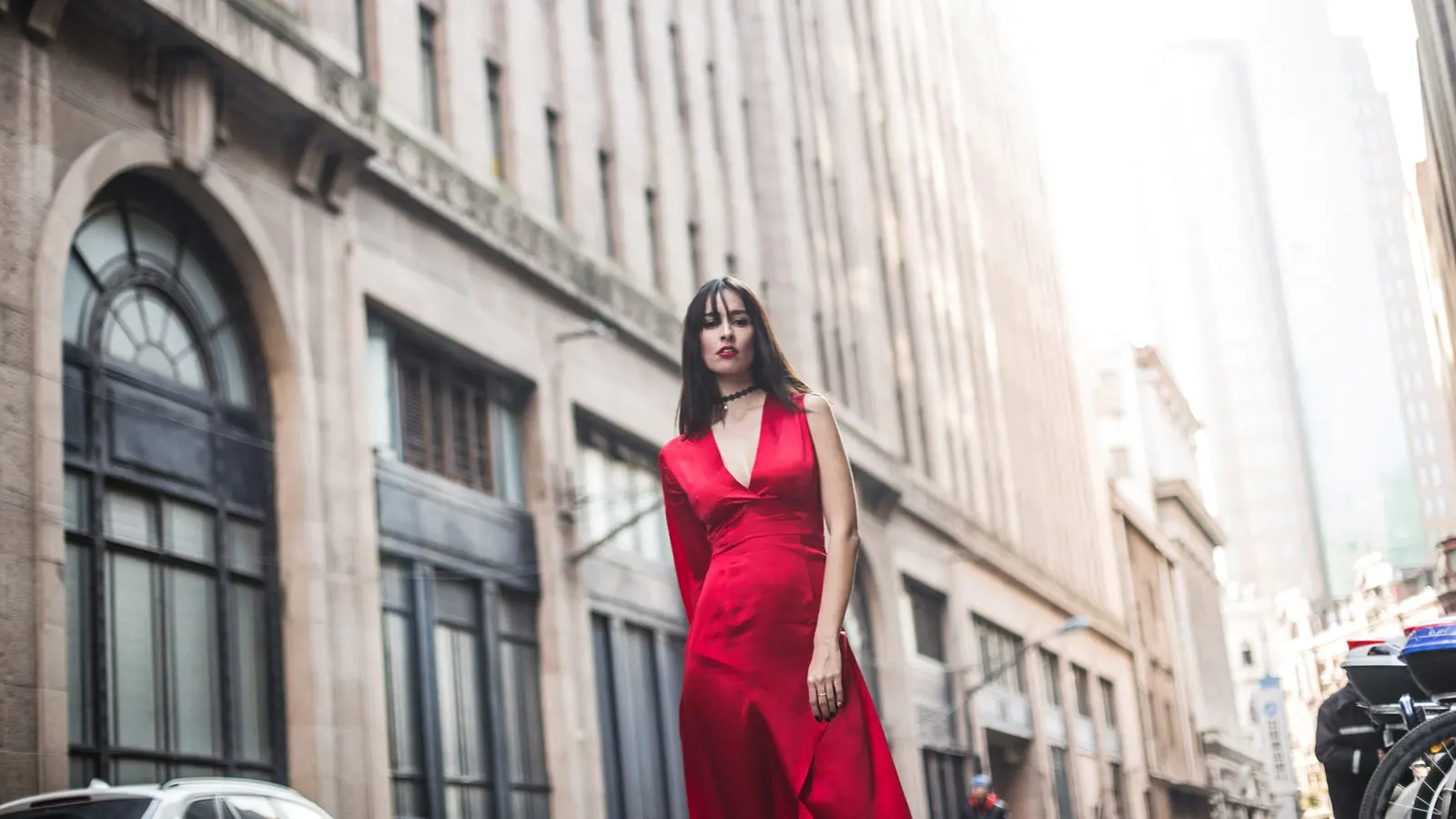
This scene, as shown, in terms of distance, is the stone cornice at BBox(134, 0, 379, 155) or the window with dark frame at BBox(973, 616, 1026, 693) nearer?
the stone cornice at BBox(134, 0, 379, 155)

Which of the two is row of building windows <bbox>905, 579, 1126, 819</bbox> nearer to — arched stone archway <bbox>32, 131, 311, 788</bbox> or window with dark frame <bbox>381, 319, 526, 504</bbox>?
window with dark frame <bbox>381, 319, 526, 504</bbox>

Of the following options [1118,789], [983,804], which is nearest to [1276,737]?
[1118,789]

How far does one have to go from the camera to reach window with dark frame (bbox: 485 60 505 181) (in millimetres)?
28859

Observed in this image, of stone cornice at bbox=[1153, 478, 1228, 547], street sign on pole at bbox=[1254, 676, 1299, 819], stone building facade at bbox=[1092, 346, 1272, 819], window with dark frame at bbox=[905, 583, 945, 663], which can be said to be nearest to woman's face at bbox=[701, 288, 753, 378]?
window with dark frame at bbox=[905, 583, 945, 663]

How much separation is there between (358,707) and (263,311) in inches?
185

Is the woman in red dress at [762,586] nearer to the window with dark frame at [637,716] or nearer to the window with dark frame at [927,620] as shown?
the window with dark frame at [637,716]

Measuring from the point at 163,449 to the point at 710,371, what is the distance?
15645 millimetres

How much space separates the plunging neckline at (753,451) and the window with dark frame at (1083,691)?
63.3 metres

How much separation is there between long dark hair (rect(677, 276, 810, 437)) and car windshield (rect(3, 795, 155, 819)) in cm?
711

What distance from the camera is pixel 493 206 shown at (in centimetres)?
2727

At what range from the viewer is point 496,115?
96.7 feet

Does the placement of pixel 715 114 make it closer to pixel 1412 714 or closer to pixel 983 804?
→ pixel 983 804

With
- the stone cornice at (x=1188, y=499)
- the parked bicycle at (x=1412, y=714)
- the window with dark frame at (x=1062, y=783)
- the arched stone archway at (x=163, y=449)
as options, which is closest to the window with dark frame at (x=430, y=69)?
the arched stone archway at (x=163, y=449)

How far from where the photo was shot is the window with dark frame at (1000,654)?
53.7 meters
